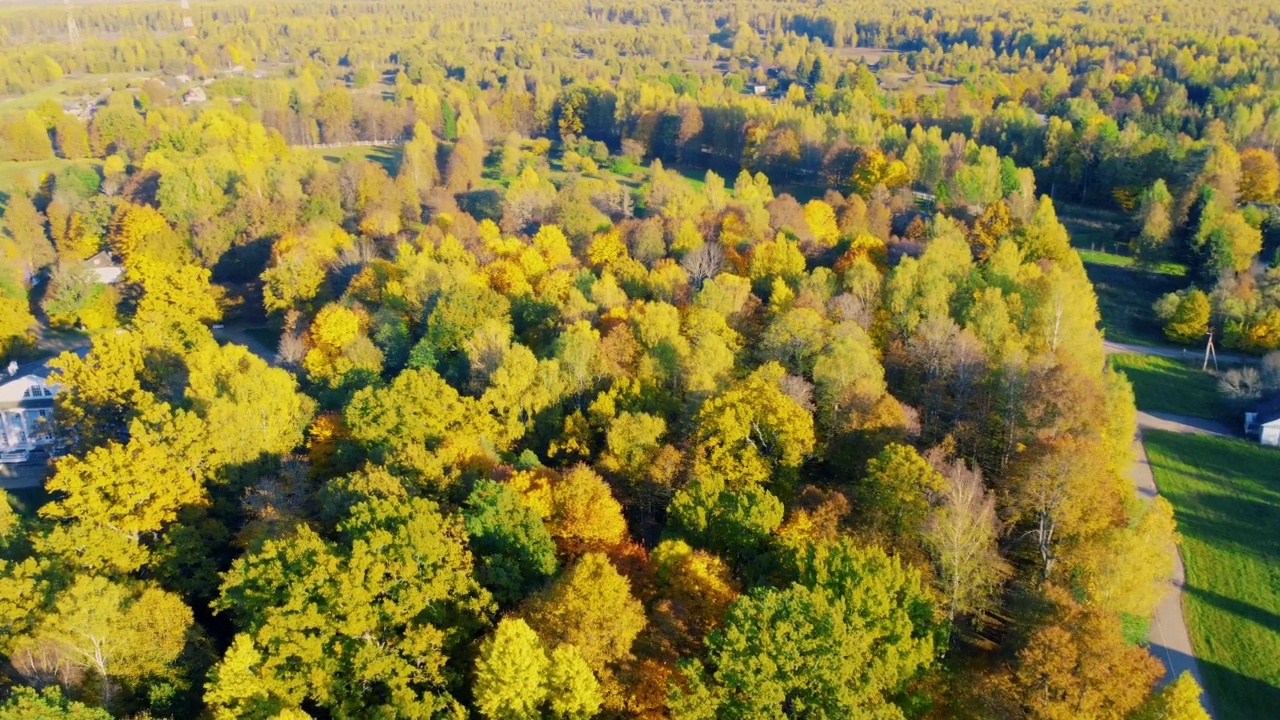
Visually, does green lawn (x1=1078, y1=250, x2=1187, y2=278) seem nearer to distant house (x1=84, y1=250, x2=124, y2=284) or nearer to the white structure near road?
the white structure near road

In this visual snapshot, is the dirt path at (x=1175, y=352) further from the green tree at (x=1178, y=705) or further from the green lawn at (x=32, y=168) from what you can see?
the green lawn at (x=32, y=168)

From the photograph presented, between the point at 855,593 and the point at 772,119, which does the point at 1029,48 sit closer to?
the point at 772,119

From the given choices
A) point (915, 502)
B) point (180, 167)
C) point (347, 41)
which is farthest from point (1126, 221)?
point (347, 41)

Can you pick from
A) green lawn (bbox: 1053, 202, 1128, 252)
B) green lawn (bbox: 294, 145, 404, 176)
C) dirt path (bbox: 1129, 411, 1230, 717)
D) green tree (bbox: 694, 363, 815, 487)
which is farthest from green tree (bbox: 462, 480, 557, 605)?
green lawn (bbox: 294, 145, 404, 176)

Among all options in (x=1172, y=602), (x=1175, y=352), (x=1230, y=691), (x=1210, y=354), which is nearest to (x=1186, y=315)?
(x=1175, y=352)

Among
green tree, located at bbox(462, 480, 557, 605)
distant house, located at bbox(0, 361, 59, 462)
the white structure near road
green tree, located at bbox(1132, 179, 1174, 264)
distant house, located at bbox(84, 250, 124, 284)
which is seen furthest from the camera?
distant house, located at bbox(84, 250, 124, 284)

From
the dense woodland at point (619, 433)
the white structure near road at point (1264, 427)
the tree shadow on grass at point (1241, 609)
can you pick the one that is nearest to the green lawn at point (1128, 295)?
the dense woodland at point (619, 433)

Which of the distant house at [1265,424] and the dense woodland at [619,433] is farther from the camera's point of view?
the distant house at [1265,424]
